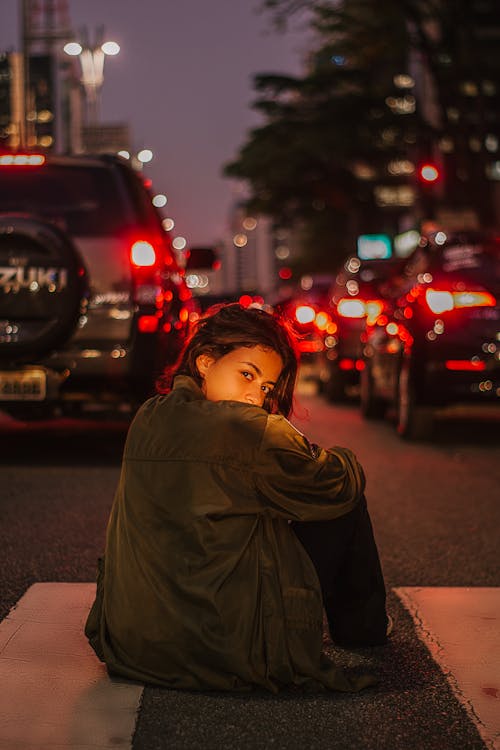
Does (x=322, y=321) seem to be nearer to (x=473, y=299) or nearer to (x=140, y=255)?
(x=473, y=299)

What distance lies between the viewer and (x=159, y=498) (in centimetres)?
326

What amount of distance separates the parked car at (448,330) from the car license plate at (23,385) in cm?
339

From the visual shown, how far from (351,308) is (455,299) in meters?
4.83

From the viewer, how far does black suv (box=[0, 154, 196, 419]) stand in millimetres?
7762

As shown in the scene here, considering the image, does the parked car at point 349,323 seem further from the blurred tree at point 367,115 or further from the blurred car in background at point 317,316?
the blurred tree at point 367,115

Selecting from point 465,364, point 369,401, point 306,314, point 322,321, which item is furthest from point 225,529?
point 306,314

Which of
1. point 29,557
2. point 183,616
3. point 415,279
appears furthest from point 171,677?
point 415,279

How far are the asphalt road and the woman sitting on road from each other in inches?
5.1

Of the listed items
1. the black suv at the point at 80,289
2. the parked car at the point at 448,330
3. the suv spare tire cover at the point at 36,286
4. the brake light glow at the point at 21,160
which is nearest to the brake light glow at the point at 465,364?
the parked car at the point at 448,330

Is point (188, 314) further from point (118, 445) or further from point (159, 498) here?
point (159, 498)

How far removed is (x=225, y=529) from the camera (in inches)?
128

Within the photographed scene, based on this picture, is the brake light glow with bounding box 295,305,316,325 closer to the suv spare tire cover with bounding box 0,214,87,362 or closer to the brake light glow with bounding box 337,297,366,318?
the brake light glow with bounding box 337,297,366,318

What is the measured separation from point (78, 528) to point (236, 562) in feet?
9.68

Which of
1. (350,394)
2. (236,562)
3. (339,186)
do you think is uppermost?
(339,186)
